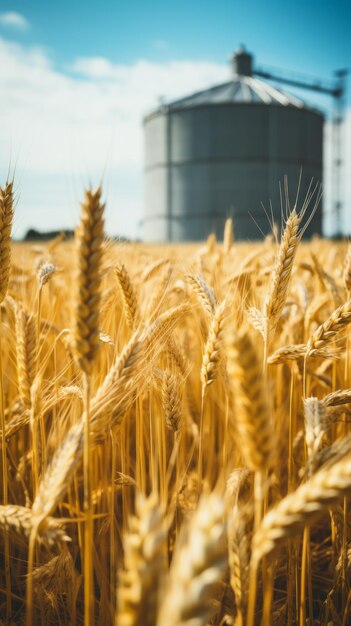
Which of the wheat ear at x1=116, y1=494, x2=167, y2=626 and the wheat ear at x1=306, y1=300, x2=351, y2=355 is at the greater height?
the wheat ear at x1=306, y1=300, x2=351, y2=355

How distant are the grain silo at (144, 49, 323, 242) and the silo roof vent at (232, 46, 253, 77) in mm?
3434

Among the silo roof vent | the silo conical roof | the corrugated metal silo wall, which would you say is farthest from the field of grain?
the silo roof vent

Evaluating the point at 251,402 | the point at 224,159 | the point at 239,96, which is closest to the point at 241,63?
the point at 239,96

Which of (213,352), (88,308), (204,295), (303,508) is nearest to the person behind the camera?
(303,508)

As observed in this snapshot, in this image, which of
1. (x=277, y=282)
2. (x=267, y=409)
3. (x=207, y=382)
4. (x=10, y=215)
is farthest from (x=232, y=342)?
(x=10, y=215)

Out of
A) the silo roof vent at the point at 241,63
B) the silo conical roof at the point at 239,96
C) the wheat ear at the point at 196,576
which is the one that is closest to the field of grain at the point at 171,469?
the wheat ear at the point at 196,576

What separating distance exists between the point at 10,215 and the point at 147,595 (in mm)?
944

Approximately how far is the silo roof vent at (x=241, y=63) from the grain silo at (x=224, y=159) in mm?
3434

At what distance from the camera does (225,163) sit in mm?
20938

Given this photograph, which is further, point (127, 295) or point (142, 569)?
Result: point (127, 295)

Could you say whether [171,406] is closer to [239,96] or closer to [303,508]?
[303,508]

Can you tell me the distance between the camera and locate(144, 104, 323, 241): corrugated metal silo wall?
2094 cm

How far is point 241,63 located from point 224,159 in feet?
26.3

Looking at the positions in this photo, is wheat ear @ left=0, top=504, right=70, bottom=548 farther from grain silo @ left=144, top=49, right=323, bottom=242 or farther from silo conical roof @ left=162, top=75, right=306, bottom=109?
silo conical roof @ left=162, top=75, right=306, bottom=109
